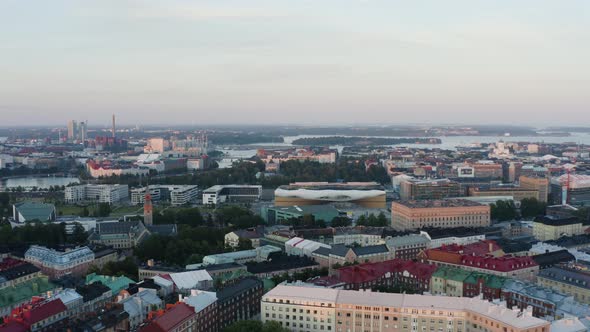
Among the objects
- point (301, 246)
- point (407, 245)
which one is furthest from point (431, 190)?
point (301, 246)

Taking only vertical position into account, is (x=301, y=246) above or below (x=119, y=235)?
above

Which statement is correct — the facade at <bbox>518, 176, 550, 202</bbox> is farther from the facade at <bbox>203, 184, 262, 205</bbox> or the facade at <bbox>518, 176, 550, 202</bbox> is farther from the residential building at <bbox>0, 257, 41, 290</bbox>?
the residential building at <bbox>0, 257, 41, 290</bbox>

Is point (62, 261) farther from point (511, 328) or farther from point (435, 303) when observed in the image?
point (511, 328)

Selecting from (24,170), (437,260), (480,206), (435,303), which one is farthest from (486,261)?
(24,170)

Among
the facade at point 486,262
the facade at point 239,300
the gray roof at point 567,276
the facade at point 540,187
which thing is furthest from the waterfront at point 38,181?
the gray roof at point 567,276

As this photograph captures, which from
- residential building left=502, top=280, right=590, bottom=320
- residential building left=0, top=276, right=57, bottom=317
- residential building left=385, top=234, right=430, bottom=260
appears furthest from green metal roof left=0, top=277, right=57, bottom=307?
residential building left=502, top=280, right=590, bottom=320

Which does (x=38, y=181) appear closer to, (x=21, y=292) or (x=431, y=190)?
(x=431, y=190)

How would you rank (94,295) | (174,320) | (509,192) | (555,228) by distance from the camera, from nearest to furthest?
(174,320)
(94,295)
(555,228)
(509,192)
